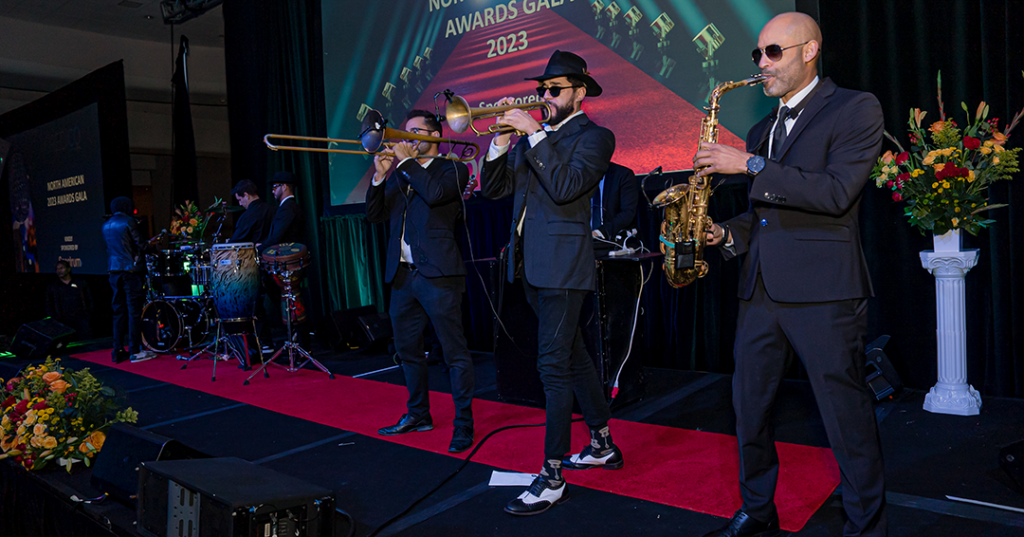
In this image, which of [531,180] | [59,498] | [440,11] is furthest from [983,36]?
[59,498]

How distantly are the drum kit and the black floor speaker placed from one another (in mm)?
1854

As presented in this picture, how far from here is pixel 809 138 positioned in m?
2.00

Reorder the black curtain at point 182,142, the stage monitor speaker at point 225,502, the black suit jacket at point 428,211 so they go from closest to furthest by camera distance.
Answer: the stage monitor speaker at point 225,502
the black suit jacket at point 428,211
the black curtain at point 182,142

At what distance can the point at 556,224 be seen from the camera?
2607mm

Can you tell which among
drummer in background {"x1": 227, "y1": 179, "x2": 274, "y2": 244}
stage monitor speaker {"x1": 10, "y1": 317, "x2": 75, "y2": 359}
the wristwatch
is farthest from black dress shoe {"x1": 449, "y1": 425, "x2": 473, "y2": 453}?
stage monitor speaker {"x1": 10, "y1": 317, "x2": 75, "y2": 359}

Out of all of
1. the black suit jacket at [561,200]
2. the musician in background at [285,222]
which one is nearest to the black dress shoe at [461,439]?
the black suit jacket at [561,200]

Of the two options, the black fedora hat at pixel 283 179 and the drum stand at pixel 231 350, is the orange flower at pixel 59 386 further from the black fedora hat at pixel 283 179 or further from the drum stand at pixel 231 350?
the black fedora hat at pixel 283 179

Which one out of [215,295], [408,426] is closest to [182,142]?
[215,295]

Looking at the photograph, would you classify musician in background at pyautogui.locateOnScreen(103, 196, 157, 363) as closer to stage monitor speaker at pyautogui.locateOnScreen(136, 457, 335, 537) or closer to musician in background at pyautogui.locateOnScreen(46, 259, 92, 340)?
musician in background at pyautogui.locateOnScreen(46, 259, 92, 340)

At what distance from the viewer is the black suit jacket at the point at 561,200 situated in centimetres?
251

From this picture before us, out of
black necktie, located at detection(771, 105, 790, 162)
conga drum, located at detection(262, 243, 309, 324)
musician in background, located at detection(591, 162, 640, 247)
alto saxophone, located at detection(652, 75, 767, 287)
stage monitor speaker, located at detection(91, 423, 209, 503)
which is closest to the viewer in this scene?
black necktie, located at detection(771, 105, 790, 162)

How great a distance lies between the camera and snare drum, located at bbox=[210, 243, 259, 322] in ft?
18.0

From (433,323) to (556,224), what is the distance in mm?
1199

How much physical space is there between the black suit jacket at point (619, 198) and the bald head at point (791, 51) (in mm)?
2484
